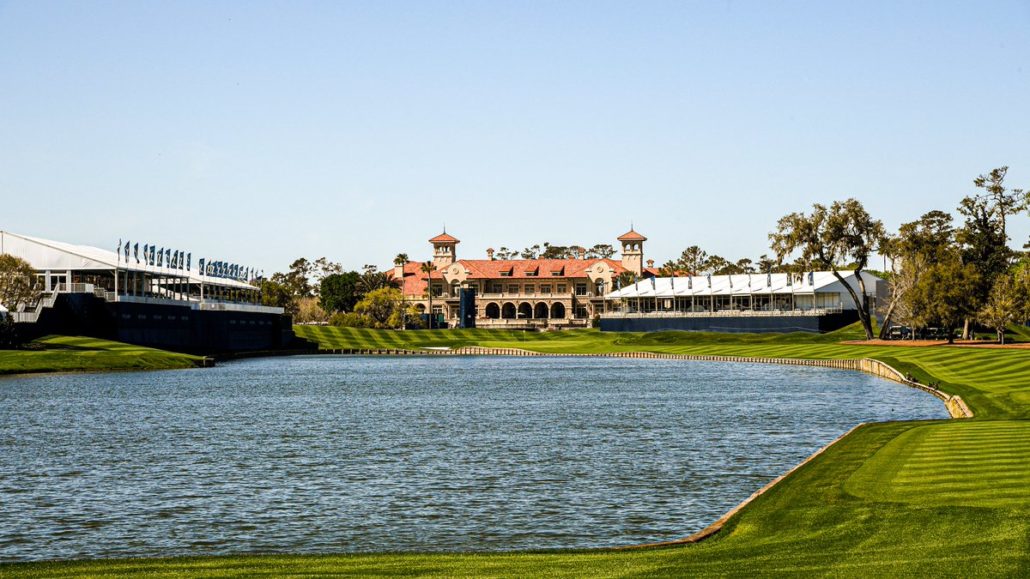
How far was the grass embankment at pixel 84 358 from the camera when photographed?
293ft

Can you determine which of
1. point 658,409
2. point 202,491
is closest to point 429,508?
point 202,491

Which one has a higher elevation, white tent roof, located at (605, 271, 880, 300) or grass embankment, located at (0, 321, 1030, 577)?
white tent roof, located at (605, 271, 880, 300)

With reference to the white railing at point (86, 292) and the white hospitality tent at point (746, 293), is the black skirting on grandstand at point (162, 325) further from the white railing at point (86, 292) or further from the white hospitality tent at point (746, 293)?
the white hospitality tent at point (746, 293)

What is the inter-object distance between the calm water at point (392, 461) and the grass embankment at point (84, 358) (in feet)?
54.7

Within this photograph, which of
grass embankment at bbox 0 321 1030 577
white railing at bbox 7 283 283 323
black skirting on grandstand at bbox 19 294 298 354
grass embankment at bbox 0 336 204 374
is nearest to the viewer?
grass embankment at bbox 0 321 1030 577

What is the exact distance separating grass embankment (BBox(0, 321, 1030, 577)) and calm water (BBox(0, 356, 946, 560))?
228 centimetres

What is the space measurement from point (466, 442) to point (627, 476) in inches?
431

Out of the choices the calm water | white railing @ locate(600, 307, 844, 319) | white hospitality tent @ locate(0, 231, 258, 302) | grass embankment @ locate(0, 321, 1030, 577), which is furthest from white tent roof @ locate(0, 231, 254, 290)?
grass embankment @ locate(0, 321, 1030, 577)

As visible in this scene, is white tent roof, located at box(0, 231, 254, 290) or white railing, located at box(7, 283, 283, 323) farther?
white tent roof, located at box(0, 231, 254, 290)

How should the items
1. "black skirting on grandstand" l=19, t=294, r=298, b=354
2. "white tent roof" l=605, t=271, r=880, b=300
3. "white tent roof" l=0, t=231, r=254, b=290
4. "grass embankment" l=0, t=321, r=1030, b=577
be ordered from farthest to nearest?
"white tent roof" l=605, t=271, r=880, b=300 < "white tent roof" l=0, t=231, r=254, b=290 < "black skirting on grandstand" l=19, t=294, r=298, b=354 < "grass embankment" l=0, t=321, r=1030, b=577

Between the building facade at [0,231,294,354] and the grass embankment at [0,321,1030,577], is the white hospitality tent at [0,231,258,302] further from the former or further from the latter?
the grass embankment at [0,321,1030,577]

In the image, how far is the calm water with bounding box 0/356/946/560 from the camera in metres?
24.8

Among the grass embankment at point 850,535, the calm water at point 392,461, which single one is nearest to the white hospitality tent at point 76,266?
the calm water at point 392,461

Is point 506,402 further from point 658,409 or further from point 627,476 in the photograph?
point 627,476
